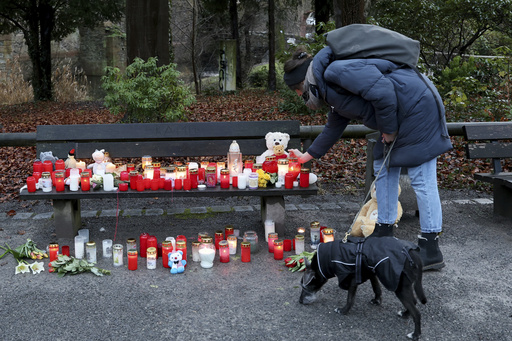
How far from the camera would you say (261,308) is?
3777 millimetres

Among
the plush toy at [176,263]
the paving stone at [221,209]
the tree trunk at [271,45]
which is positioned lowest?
the plush toy at [176,263]

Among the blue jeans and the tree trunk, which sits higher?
the tree trunk

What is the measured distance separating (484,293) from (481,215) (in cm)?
218

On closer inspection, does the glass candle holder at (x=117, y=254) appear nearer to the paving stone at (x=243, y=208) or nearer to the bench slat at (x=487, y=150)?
the paving stone at (x=243, y=208)

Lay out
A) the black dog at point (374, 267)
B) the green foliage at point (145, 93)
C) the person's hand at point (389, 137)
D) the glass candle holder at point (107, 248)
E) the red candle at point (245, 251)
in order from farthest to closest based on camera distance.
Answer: the green foliage at point (145, 93), the glass candle holder at point (107, 248), the red candle at point (245, 251), the person's hand at point (389, 137), the black dog at point (374, 267)

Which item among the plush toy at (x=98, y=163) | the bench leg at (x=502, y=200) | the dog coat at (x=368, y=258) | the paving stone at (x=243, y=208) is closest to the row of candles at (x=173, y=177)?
the plush toy at (x=98, y=163)

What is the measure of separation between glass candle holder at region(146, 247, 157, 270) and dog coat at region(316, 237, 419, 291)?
161cm

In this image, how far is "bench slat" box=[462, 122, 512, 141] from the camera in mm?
5855

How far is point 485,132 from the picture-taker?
5875mm

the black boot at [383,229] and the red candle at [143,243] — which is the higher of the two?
the black boot at [383,229]

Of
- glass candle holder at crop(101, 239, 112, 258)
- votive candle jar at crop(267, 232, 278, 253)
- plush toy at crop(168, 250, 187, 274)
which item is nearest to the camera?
plush toy at crop(168, 250, 187, 274)

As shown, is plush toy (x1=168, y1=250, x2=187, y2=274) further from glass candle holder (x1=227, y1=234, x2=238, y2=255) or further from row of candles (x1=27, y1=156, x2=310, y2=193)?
row of candles (x1=27, y1=156, x2=310, y2=193)

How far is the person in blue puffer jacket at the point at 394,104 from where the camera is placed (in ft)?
12.4

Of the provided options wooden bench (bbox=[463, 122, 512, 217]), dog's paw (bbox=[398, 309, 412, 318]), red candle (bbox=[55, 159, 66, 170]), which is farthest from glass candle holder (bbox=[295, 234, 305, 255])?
red candle (bbox=[55, 159, 66, 170])
